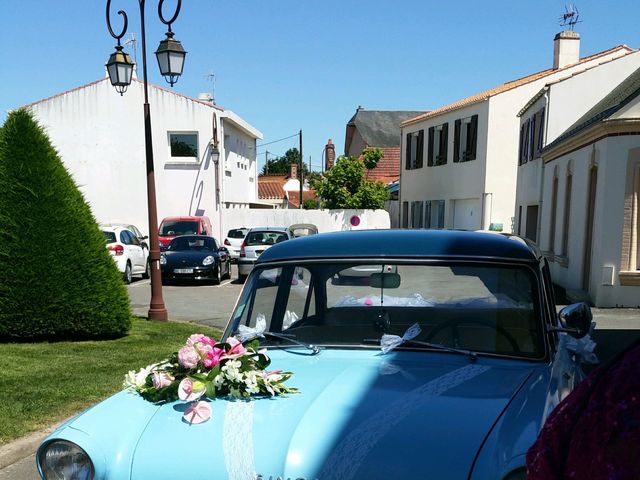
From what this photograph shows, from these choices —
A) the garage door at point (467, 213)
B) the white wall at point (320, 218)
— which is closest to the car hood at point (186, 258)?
the white wall at point (320, 218)

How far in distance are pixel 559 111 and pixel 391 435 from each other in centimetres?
1830

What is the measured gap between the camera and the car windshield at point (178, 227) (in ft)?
71.3

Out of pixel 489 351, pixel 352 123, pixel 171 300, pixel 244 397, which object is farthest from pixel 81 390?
pixel 352 123

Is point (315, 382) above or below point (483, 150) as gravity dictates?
below

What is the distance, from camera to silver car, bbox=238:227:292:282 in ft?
57.6

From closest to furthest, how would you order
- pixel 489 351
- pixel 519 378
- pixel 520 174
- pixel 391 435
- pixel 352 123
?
pixel 391 435 → pixel 519 378 → pixel 489 351 → pixel 520 174 → pixel 352 123

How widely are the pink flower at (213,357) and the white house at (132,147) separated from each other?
24.2 metres

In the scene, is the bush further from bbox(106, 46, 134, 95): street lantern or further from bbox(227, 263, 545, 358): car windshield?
bbox(227, 263, 545, 358): car windshield

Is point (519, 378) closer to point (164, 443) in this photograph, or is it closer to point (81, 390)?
point (164, 443)

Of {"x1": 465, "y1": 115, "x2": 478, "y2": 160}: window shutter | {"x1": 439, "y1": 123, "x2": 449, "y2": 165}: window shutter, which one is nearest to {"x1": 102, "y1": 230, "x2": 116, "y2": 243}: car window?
{"x1": 465, "y1": 115, "x2": 478, "y2": 160}: window shutter

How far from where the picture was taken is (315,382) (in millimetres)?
2738

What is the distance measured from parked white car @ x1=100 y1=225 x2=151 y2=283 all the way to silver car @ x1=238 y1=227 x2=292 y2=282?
3074 mm

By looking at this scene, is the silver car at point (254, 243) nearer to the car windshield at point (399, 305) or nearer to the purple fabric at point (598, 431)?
the car windshield at point (399, 305)

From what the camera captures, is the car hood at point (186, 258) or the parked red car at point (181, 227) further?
the parked red car at point (181, 227)
